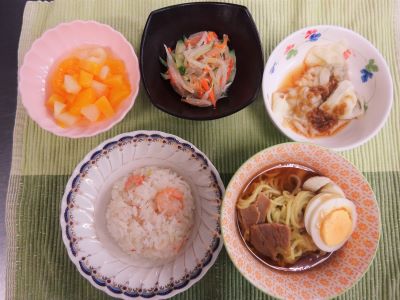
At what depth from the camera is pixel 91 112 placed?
59.2 inches

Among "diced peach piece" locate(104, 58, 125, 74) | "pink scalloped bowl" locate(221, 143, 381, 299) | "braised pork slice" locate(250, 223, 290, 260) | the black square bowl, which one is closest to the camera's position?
"pink scalloped bowl" locate(221, 143, 381, 299)

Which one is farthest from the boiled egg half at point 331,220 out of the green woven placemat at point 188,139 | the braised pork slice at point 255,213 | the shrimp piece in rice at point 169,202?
the shrimp piece in rice at point 169,202

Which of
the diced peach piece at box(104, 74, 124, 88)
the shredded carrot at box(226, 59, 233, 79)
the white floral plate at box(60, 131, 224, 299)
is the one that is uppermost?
the shredded carrot at box(226, 59, 233, 79)

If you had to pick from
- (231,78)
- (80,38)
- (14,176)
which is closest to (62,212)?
(14,176)

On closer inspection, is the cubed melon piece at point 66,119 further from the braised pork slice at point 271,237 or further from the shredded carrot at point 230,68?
the braised pork slice at point 271,237

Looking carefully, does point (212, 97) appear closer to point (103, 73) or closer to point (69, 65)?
point (103, 73)

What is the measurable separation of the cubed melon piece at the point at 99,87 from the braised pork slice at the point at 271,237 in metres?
0.86

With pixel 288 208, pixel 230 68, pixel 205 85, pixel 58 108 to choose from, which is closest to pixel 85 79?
pixel 58 108

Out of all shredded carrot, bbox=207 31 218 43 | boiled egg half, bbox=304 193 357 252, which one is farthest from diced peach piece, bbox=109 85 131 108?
boiled egg half, bbox=304 193 357 252

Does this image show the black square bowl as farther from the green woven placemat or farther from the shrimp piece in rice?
the shrimp piece in rice

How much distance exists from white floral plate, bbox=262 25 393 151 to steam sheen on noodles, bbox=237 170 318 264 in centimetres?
24

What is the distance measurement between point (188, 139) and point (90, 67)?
21.2 inches

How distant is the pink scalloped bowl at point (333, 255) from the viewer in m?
1.21

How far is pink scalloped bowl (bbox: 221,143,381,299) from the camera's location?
3.99 feet
